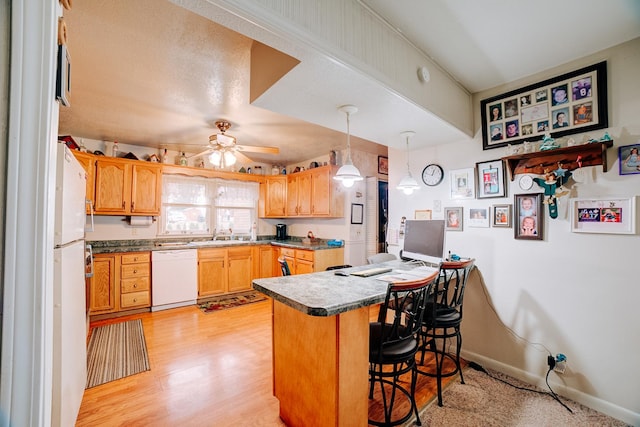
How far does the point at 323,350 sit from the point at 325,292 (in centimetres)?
30

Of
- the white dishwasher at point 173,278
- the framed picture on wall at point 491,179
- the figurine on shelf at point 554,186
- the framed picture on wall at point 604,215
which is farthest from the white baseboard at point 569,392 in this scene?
the white dishwasher at point 173,278

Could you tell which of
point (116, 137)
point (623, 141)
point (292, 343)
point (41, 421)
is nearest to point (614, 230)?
point (623, 141)

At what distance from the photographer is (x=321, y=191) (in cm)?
448

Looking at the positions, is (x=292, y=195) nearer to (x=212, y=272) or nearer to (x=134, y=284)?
(x=212, y=272)

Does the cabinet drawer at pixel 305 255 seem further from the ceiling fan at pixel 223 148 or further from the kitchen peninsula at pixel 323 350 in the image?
the kitchen peninsula at pixel 323 350

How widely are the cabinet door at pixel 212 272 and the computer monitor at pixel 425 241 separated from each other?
3.07 m

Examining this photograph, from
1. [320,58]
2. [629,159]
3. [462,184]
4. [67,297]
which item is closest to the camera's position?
[320,58]

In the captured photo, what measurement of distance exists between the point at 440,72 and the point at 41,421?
2.70m

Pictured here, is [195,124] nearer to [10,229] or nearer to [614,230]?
[10,229]

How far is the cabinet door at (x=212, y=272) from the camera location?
13.9ft

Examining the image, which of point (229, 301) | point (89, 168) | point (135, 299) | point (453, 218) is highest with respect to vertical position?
point (89, 168)

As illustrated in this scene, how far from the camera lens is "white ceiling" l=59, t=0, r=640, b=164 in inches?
61.0

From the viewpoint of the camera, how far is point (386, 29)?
5.34ft

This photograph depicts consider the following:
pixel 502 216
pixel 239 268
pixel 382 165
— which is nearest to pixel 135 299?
pixel 239 268
